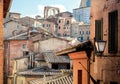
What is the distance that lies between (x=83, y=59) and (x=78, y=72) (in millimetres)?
1636

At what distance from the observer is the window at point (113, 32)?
1368cm

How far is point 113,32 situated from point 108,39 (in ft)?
1.46

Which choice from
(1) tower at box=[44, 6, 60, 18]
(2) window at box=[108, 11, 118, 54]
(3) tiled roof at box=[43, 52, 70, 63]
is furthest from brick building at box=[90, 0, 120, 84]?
(1) tower at box=[44, 6, 60, 18]

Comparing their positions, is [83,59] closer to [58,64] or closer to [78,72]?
[78,72]

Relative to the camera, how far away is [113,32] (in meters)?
14.0

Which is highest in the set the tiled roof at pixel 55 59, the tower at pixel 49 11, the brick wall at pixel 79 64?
the tower at pixel 49 11

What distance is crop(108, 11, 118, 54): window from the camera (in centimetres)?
1368

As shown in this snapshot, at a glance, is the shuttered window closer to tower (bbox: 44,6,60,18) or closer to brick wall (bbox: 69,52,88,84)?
brick wall (bbox: 69,52,88,84)

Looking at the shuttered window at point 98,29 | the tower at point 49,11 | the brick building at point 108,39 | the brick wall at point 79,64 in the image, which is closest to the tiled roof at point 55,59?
the brick wall at point 79,64

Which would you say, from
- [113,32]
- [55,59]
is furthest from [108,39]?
[55,59]

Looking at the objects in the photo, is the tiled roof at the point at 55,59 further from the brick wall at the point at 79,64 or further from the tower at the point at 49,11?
the tower at the point at 49,11

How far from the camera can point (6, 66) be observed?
62906mm

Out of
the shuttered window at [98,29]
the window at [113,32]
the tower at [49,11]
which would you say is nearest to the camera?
the window at [113,32]

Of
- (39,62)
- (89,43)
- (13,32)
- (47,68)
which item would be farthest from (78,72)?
(13,32)
